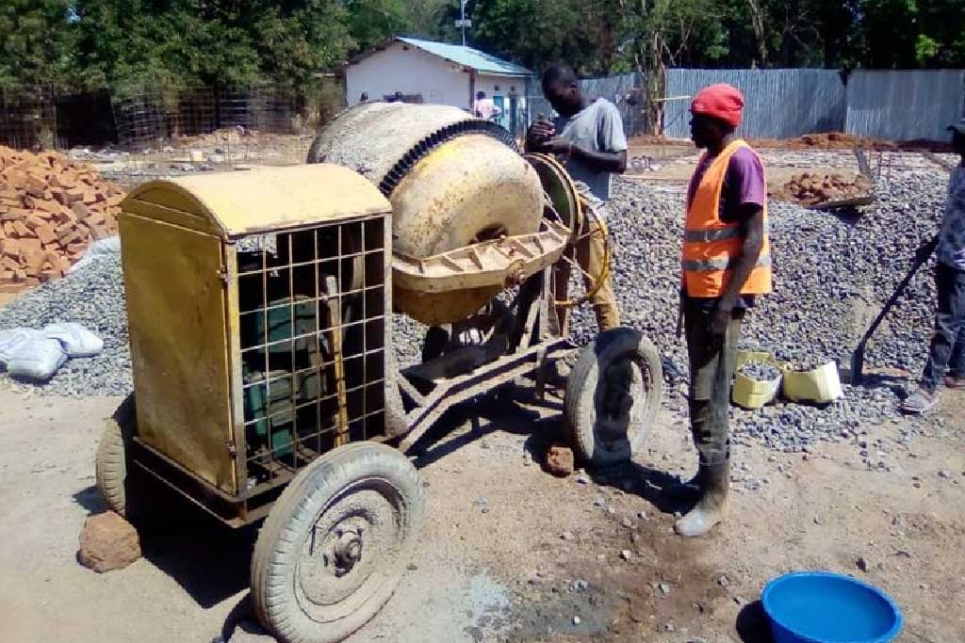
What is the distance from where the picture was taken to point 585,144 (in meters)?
5.32

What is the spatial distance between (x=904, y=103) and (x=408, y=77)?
60.5 feet

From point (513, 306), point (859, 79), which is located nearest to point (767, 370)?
point (513, 306)

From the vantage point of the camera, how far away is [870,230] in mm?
9367

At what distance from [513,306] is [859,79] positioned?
25.6 m

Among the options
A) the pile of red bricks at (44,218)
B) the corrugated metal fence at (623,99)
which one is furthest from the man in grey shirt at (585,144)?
the corrugated metal fence at (623,99)

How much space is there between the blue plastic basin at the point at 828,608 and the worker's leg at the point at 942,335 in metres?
2.58

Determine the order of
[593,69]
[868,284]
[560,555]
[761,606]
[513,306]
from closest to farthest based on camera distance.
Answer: [761,606]
[560,555]
[513,306]
[868,284]
[593,69]

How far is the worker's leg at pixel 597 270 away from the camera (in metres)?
5.36

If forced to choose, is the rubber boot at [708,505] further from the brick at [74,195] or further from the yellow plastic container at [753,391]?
the brick at [74,195]

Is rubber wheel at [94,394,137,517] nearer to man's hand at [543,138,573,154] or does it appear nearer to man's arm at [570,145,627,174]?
man's hand at [543,138,573,154]

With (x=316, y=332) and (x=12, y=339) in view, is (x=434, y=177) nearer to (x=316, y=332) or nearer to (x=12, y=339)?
(x=316, y=332)

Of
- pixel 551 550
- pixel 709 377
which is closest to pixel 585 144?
pixel 709 377

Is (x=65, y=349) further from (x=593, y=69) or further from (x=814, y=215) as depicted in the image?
(x=593, y=69)

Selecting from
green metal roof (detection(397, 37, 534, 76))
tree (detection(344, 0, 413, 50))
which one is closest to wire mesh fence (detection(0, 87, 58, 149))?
green metal roof (detection(397, 37, 534, 76))
